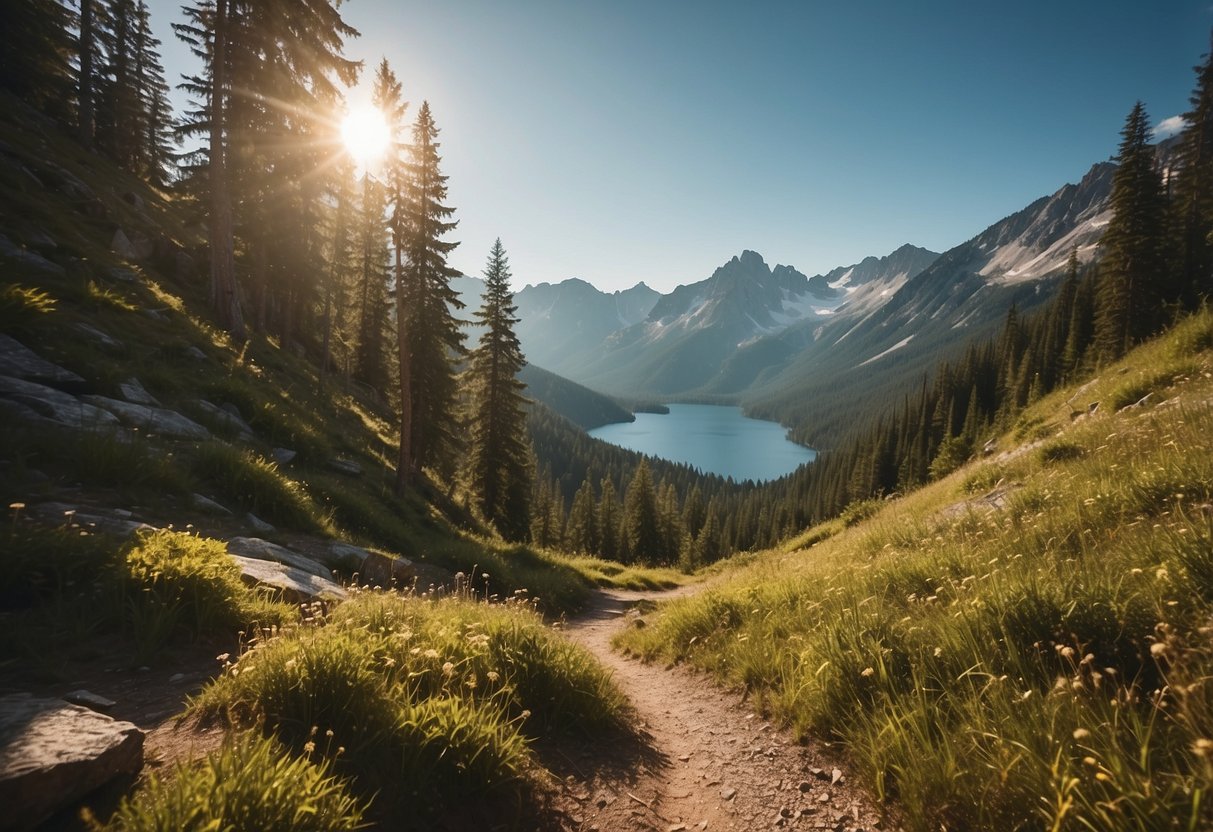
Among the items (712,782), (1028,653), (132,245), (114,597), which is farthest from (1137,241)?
(132,245)

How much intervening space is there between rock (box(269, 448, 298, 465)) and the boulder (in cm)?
492

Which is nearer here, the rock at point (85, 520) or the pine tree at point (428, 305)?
the rock at point (85, 520)

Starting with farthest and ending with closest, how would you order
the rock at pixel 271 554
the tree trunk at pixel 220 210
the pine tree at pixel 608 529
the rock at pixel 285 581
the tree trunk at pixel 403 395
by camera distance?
the pine tree at pixel 608 529 → the tree trunk at pixel 403 395 → the tree trunk at pixel 220 210 → the rock at pixel 271 554 → the rock at pixel 285 581

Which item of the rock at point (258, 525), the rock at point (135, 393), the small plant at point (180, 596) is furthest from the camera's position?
the rock at point (135, 393)

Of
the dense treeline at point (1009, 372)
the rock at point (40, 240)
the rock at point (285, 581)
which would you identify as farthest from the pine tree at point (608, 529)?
the rock at point (285, 581)

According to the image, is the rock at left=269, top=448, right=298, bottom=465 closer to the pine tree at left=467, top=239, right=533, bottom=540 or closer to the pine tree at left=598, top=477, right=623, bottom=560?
the pine tree at left=467, top=239, right=533, bottom=540

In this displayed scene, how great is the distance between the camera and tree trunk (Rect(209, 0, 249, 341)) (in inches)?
625

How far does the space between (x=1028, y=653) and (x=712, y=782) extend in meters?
2.31

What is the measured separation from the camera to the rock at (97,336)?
965cm

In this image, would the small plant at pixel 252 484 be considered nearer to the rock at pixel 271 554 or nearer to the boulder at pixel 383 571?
the boulder at pixel 383 571

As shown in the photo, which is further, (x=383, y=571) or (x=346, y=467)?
(x=346, y=467)

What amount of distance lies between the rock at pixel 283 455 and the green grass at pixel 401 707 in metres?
9.40

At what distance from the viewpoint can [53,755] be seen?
2.03 meters

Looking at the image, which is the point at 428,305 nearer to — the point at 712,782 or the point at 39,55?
the point at 712,782
